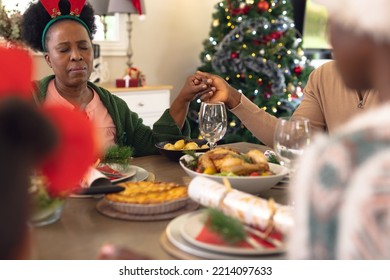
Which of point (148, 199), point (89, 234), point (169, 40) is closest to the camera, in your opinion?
point (89, 234)

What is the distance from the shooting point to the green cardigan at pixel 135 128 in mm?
1831

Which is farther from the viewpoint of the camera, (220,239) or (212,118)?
(212,118)

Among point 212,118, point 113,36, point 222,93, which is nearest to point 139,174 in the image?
point 212,118

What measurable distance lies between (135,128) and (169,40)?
2.75 m

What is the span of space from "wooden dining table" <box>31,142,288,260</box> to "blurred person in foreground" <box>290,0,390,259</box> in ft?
1.07

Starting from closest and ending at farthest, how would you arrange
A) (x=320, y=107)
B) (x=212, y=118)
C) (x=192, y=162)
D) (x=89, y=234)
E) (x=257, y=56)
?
(x=89, y=234)
(x=192, y=162)
(x=212, y=118)
(x=320, y=107)
(x=257, y=56)

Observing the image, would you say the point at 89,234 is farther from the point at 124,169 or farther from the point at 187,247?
the point at 124,169

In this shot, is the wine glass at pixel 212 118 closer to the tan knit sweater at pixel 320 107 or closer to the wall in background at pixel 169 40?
the tan knit sweater at pixel 320 107

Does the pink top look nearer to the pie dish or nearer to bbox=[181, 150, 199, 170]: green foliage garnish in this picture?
bbox=[181, 150, 199, 170]: green foliage garnish

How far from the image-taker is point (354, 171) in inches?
19.6

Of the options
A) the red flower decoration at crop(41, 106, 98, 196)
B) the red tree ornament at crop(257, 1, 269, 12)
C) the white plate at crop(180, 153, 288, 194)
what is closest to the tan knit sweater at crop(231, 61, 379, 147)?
the white plate at crop(180, 153, 288, 194)

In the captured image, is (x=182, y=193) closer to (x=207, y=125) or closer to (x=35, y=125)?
(x=207, y=125)

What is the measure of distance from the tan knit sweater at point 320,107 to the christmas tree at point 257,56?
2087mm

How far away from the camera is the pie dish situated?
0.98 meters
